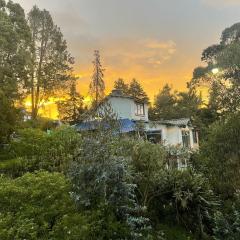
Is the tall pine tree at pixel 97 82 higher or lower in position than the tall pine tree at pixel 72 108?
lower

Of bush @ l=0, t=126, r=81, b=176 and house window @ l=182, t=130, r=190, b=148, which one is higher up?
house window @ l=182, t=130, r=190, b=148

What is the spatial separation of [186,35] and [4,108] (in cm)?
1207

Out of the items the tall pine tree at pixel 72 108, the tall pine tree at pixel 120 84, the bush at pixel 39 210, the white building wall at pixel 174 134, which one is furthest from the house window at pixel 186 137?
the bush at pixel 39 210

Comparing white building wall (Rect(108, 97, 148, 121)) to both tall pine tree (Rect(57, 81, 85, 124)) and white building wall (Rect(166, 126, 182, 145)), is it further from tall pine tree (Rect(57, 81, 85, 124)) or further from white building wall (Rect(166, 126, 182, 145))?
tall pine tree (Rect(57, 81, 85, 124))

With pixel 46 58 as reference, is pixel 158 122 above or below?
below

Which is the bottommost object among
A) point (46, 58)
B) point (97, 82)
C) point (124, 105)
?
point (97, 82)

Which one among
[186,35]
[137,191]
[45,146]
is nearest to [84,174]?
[137,191]

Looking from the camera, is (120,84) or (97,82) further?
(120,84)

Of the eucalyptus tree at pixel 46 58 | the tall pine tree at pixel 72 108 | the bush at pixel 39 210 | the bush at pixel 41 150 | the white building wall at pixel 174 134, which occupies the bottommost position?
the bush at pixel 39 210

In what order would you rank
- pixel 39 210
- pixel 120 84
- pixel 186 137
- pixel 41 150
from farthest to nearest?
pixel 120 84, pixel 186 137, pixel 41 150, pixel 39 210

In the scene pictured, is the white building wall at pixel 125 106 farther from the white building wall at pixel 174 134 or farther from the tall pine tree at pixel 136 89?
the tall pine tree at pixel 136 89

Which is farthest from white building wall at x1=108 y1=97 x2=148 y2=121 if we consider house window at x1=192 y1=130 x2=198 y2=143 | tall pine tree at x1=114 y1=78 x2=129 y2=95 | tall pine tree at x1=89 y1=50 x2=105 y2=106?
tall pine tree at x1=89 y1=50 x2=105 y2=106

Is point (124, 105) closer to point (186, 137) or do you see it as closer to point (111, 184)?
point (186, 137)

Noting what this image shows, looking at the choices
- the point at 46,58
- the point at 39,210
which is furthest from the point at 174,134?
the point at 39,210
